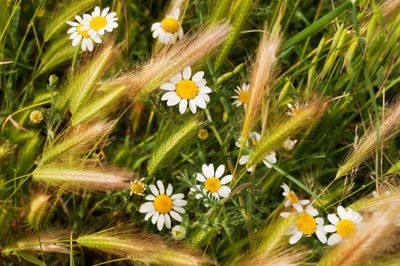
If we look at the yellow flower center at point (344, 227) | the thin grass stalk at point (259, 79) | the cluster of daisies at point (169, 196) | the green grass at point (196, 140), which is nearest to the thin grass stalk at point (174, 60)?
the green grass at point (196, 140)

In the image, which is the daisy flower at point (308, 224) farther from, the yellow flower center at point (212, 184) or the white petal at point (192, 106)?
the white petal at point (192, 106)

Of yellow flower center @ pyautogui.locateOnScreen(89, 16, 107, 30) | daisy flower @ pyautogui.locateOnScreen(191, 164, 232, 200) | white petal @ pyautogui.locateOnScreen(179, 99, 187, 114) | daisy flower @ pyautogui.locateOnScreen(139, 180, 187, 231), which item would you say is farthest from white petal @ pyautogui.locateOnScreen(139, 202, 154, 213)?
yellow flower center @ pyautogui.locateOnScreen(89, 16, 107, 30)

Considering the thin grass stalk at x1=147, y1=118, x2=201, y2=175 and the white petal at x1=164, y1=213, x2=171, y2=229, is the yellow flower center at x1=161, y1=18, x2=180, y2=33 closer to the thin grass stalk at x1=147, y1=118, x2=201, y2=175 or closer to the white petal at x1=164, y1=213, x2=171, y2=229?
the thin grass stalk at x1=147, y1=118, x2=201, y2=175

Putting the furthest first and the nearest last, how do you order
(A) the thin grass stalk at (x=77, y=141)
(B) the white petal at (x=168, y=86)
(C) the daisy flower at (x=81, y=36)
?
(C) the daisy flower at (x=81, y=36)
(B) the white petal at (x=168, y=86)
(A) the thin grass stalk at (x=77, y=141)

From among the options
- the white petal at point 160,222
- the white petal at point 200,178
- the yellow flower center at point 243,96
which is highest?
the yellow flower center at point 243,96

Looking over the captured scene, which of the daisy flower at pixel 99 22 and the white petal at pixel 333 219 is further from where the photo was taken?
the daisy flower at pixel 99 22

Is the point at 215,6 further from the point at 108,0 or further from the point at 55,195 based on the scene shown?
the point at 55,195

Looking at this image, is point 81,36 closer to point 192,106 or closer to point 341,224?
point 192,106
